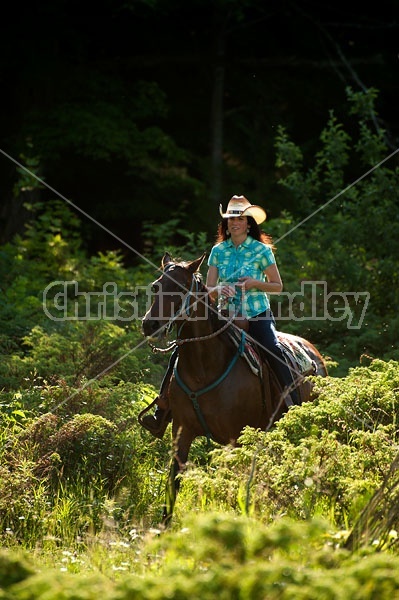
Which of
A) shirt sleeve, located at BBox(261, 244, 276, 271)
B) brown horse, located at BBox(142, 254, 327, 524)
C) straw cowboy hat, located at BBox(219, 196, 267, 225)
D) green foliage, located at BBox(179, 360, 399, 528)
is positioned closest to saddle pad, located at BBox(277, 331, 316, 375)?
brown horse, located at BBox(142, 254, 327, 524)

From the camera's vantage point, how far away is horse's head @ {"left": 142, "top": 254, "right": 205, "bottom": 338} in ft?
26.0

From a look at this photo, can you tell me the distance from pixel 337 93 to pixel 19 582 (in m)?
22.3

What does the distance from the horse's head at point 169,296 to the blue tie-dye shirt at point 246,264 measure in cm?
88

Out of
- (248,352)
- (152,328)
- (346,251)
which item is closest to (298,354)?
(248,352)

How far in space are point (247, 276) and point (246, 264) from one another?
0.43 ft

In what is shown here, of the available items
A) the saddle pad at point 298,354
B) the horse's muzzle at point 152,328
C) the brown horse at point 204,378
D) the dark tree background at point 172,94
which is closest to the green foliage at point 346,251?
the saddle pad at point 298,354

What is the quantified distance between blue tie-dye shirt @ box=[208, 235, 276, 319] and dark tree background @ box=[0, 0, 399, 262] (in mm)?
12858

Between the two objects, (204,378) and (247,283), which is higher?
(247,283)

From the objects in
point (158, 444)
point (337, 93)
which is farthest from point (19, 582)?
point (337, 93)

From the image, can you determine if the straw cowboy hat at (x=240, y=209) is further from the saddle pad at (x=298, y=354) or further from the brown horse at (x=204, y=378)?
the saddle pad at (x=298, y=354)

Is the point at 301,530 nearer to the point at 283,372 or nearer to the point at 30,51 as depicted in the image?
the point at 283,372

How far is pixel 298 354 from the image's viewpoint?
33.1ft

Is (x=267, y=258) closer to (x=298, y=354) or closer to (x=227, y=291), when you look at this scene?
(x=227, y=291)

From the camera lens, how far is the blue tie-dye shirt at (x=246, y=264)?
9.33m
